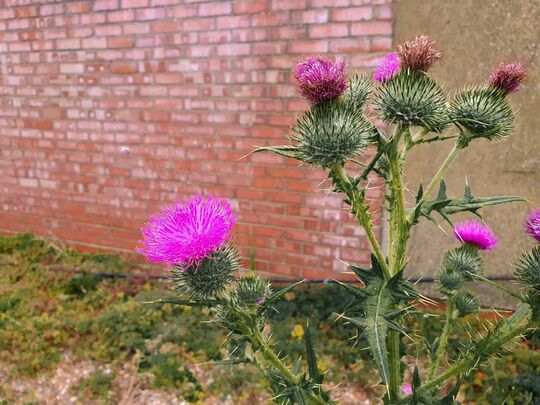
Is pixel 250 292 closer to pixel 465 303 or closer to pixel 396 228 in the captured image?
pixel 396 228

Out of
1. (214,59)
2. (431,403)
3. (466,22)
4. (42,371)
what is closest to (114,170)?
(214,59)

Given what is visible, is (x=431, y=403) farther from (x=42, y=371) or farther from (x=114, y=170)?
(x=114, y=170)

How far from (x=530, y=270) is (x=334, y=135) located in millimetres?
691

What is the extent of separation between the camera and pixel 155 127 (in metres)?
4.84

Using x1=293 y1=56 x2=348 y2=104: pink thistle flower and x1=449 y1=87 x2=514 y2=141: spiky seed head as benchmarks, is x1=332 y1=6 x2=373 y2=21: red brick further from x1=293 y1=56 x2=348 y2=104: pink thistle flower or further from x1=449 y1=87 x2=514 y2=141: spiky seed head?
x1=293 y1=56 x2=348 y2=104: pink thistle flower

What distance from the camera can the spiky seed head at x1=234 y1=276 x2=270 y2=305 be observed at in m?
1.62

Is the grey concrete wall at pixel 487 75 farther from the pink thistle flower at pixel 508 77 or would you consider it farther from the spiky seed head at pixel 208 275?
the spiky seed head at pixel 208 275

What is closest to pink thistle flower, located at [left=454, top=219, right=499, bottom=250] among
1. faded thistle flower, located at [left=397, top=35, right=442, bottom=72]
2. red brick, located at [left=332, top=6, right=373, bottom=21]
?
faded thistle flower, located at [left=397, top=35, right=442, bottom=72]

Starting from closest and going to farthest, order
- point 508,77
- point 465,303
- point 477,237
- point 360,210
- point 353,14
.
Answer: point 360,210 < point 508,77 < point 465,303 < point 477,237 < point 353,14

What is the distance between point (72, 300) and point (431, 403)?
389cm

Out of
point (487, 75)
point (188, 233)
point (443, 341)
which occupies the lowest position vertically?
point (443, 341)

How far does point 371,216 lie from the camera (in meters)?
1.53

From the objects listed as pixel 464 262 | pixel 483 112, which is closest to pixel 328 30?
pixel 464 262

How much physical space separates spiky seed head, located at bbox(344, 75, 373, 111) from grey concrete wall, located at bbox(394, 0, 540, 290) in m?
1.98
